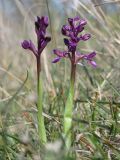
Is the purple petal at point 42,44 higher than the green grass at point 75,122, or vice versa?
the purple petal at point 42,44

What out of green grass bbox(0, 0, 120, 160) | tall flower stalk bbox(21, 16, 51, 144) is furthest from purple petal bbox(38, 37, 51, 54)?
green grass bbox(0, 0, 120, 160)

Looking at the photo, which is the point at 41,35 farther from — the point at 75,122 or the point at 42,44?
the point at 75,122

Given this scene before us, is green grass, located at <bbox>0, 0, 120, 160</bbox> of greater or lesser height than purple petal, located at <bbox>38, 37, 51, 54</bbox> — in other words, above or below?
below

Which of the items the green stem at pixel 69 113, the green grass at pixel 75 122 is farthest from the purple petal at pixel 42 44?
the green grass at pixel 75 122

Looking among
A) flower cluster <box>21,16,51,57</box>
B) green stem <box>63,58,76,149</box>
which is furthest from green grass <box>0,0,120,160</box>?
flower cluster <box>21,16,51,57</box>

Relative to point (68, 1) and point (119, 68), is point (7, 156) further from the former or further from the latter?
point (68, 1)

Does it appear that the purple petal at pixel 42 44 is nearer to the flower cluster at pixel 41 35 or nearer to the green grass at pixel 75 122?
the flower cluster at pixel 41 35

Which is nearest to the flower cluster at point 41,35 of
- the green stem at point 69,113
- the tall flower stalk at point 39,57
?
the tall flower stalk at point 39,57

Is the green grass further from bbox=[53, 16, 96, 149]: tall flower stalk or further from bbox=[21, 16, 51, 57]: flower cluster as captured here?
bbox=[21, 16, 51, 57]: flower cluster

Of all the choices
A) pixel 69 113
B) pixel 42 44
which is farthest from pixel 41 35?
pixel 69 113

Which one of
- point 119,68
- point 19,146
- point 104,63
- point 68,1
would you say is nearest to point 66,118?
point 19,146

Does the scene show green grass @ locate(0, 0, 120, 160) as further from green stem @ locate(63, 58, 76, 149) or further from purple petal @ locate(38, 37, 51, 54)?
purple petal @ locate(38, 37, 51, 54)
